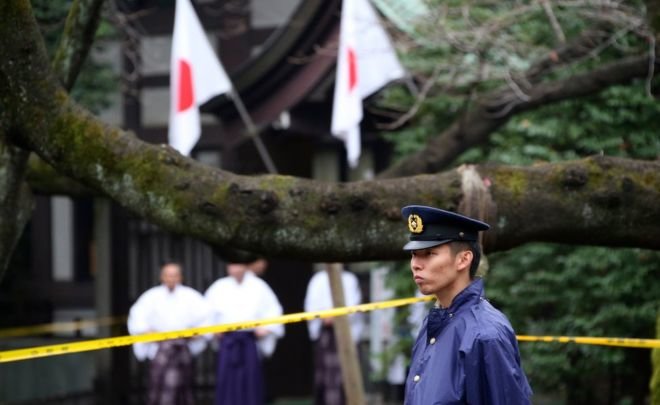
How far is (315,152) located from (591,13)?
5691 mm

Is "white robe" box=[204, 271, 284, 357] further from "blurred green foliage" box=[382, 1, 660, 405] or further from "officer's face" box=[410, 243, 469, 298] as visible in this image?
"officer's face" box=[410, 243, 469, 298]

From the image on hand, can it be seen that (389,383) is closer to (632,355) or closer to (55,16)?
(632,355)

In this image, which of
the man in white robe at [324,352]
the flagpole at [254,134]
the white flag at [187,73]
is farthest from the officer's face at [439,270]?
the man in white robe at [324,352]

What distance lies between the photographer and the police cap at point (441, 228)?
4.52 metres

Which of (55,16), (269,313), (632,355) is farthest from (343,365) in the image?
(55,16)

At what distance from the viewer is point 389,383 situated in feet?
47.8

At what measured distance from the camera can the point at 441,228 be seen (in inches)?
179

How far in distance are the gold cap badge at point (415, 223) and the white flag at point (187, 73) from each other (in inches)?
209

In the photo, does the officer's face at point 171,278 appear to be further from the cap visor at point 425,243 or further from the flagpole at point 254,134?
the cap visor at point 425,243

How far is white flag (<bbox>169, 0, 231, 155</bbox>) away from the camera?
981 cm

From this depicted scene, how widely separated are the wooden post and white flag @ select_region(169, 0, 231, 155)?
159cm

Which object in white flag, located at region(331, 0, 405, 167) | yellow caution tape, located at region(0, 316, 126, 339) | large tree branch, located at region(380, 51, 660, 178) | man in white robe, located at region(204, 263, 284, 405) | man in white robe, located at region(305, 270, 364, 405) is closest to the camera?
large tree branch, located at region(380, 51, 660, 178)

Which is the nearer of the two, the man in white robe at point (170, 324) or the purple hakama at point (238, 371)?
the man in white robe at point (170, 324)

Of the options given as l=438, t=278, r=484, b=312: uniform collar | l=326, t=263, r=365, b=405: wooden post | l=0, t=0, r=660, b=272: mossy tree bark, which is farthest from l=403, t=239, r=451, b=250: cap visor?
l=326, t=263, r=365, b=405: wooden post
